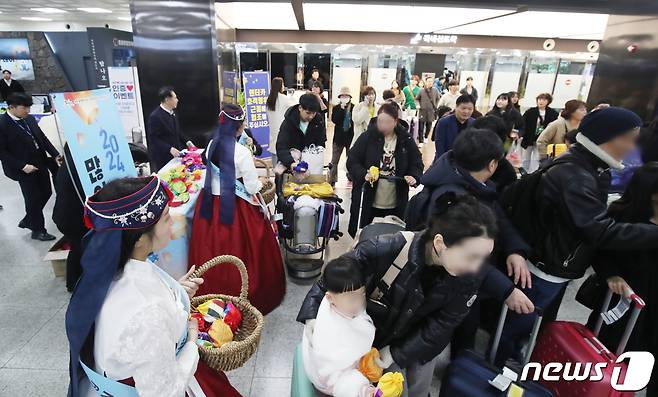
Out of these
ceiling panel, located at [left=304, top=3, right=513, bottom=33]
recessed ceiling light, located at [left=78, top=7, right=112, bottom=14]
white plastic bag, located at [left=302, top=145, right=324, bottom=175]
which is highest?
recessed ceiling light, located at [left=78, top=7, right=112, bottom=14]

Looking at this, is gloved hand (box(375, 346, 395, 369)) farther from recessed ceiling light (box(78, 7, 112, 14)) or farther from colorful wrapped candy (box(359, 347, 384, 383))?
recessed ceiling light (box(78, 7, 112, 14))

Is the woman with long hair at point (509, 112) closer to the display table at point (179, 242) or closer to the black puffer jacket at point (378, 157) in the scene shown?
the black puffer jacket at point (378, 157)

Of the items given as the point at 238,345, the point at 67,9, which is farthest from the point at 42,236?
the point at 67,9

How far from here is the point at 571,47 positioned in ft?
43.5

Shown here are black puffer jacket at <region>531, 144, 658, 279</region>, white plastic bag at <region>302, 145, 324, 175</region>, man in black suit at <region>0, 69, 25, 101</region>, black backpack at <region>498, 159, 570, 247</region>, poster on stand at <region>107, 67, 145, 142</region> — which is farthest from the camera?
man in black suit at <region>0, 69, 25, 101</region>

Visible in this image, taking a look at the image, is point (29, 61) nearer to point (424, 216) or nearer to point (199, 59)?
point (199, 59)

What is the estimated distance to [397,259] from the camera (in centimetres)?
165

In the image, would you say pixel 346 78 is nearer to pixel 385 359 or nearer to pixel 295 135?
pixel 295 135

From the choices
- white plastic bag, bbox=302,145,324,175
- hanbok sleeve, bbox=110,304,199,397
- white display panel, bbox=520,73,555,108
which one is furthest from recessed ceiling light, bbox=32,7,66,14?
white display panel, bbox=520,73,555,108

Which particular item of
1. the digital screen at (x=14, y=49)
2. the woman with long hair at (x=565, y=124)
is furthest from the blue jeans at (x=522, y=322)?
the digital screen at (x=14, y=49)

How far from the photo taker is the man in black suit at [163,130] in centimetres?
462

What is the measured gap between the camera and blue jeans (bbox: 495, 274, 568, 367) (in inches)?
86.7

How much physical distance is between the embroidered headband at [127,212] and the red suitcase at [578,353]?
82.8 inches

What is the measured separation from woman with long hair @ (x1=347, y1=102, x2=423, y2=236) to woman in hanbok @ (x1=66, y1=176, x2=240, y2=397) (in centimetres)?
243
